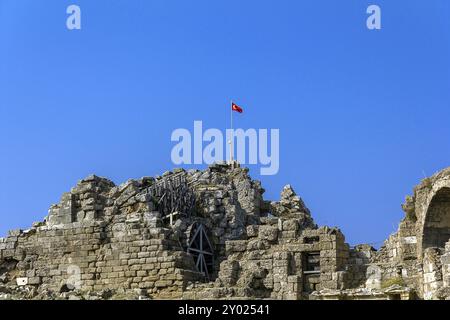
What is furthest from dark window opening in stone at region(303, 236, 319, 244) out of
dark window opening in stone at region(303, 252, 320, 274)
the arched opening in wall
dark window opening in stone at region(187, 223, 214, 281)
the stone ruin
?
dark window opening in stone at region(187, 223, 214, 281)

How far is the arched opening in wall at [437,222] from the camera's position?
34250mm

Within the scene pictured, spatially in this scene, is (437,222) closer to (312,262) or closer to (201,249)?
(312,262)

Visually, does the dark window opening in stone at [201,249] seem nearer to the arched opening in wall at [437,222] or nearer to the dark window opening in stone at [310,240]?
the dark window opening in stone at [310,240]

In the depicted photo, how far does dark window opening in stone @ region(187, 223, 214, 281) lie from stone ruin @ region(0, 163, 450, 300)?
3 centimetres

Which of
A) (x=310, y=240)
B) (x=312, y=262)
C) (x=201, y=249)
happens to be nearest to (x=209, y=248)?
(x=201, y=249)

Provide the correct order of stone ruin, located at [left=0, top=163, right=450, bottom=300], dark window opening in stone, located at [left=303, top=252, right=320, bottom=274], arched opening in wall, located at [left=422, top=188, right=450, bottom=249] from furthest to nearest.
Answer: dark window opening in stone, located at [left=303, top=252, right=320, bottom=274]
arched opening in wall, located at [left=422, top=188, right=450, bottom=249]
stone ruin, located at [left=0, top=163, right=450, bottom=300]

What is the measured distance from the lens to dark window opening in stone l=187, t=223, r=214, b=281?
37406 millimetres

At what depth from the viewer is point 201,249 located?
37.7 m

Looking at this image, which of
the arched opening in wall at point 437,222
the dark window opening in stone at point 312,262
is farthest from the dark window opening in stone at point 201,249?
the arched opening in wall at point 437,222

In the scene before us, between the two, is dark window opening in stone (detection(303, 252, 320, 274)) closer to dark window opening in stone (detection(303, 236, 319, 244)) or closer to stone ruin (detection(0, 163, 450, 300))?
stone ruin (detection(0, 163, 450, 300))

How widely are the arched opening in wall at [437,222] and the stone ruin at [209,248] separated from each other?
0.09ft

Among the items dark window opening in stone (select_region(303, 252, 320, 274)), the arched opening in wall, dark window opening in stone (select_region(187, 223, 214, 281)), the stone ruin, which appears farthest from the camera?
dark window opening in stone (select_region(187, 223, 214, 281))
